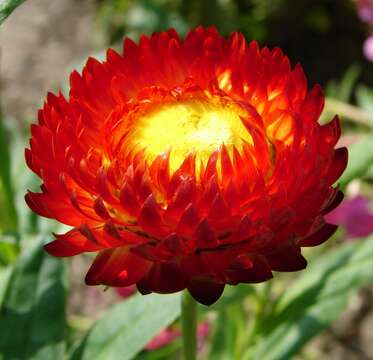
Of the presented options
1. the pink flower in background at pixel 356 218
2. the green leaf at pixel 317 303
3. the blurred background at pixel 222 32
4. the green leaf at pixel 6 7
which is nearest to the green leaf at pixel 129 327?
the green leaf at pixel 317 303

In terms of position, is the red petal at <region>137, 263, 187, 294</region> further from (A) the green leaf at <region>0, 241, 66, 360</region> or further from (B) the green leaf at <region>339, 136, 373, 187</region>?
(B) the green leaf at <region>339, 136, 373, 187</region>

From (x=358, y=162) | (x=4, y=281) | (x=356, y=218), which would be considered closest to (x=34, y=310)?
(x=4, y=281)

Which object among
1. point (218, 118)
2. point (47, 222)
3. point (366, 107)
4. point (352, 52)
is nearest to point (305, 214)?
point (218, 118)

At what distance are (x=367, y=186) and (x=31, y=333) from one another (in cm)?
136

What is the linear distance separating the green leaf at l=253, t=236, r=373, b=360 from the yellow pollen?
518 mm

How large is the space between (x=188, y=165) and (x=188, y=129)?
11cm

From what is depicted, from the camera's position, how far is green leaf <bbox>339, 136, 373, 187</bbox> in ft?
3.98

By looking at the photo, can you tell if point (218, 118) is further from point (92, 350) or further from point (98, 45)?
point (98, 45)

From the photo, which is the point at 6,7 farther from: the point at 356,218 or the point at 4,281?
the point at 356,218

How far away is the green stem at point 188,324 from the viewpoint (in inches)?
36.7

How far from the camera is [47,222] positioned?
149cm

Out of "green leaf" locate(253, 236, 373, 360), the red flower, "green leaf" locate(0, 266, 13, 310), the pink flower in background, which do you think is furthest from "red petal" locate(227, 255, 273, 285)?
the pink flower in background

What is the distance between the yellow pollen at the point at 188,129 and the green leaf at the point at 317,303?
1.70 feet

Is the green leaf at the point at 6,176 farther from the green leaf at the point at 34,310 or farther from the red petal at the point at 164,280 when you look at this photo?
the red petal at the point at 164,280
